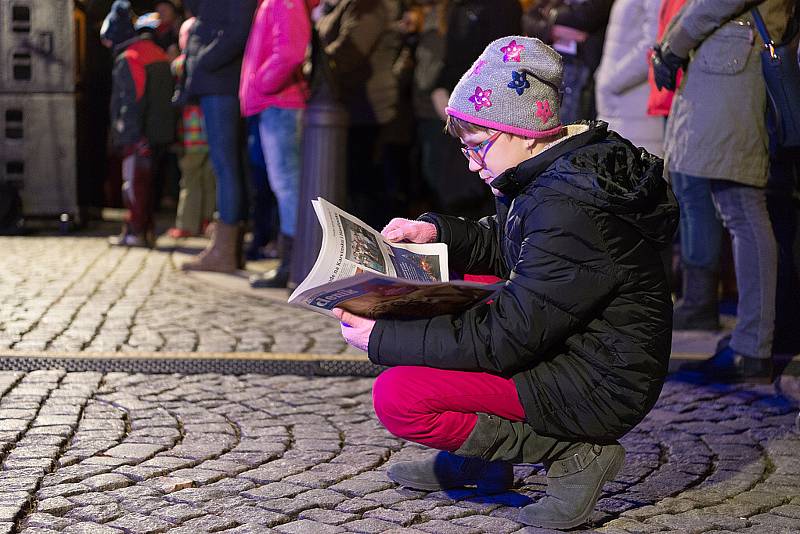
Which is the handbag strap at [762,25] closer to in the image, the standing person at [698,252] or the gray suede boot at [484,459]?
the standing person at [698,252]

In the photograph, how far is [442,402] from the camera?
3.29 meters

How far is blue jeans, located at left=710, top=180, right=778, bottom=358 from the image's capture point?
504 centimetres

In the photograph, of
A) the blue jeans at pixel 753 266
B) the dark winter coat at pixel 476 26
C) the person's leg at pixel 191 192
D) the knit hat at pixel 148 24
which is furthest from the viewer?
the person's leg at pixel 191 192

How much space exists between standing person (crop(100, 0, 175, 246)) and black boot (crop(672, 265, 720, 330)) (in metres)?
4.86

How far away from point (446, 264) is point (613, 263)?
0.52 m

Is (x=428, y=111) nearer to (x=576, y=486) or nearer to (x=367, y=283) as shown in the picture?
(x=576, y=486)

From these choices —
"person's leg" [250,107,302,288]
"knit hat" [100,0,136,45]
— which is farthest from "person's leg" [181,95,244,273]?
"knit hat" [100,0,136,45]

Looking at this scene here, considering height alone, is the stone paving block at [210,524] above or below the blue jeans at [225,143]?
below

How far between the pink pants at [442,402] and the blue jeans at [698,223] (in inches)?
115

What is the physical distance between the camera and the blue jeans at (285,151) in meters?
7.47

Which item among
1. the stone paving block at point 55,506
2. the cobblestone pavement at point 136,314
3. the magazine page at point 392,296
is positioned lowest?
the cobblestone pavement at point 136,314

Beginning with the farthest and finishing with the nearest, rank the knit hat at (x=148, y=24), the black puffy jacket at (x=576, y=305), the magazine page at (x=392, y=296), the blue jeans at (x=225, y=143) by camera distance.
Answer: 1. the knit hat at (x=148, y=24)
2. the blue jeans at (x=225, y=143)
3. the black puffy jacket at (x=576, y=305)
4. the magazine page at (x=392, y=296)

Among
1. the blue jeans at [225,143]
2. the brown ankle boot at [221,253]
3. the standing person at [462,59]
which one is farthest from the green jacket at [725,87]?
the brown ankle boot at [221,253]

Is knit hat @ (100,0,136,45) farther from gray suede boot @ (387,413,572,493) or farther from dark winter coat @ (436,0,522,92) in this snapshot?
gray suede boot @ (387,413,572,493)
